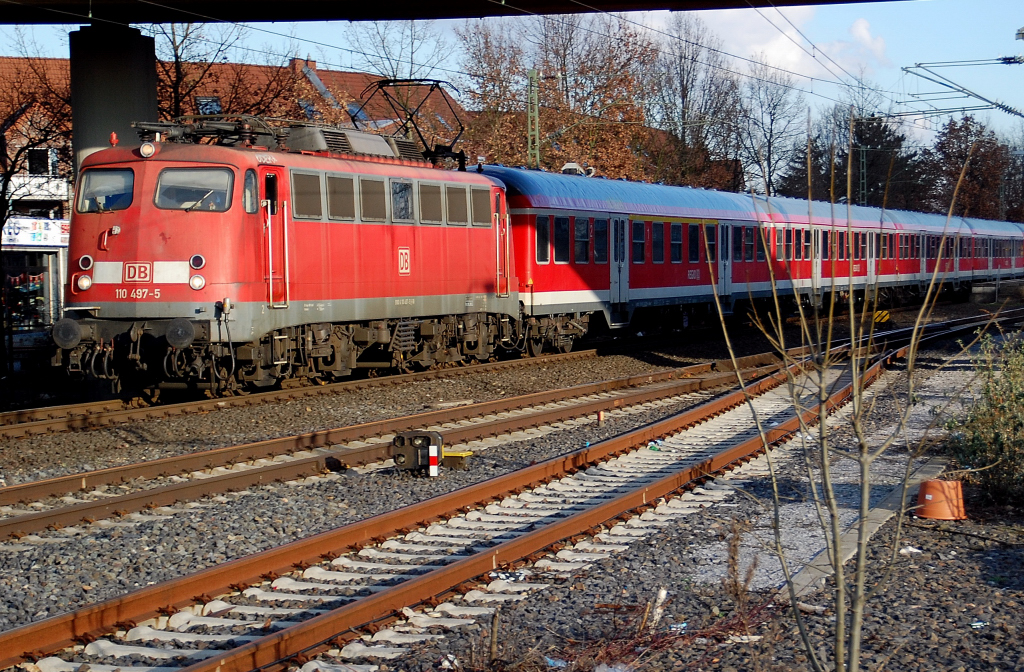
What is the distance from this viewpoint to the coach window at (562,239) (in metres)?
21.2

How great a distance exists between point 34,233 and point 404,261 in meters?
15.5

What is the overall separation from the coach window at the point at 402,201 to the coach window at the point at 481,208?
1932 millimetres

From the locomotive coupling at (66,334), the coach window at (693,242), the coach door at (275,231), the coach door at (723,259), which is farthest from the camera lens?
the coach door at (723,259)

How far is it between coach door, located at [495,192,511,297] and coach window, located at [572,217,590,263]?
8.28ft

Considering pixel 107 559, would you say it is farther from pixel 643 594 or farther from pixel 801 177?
pixel 801 177

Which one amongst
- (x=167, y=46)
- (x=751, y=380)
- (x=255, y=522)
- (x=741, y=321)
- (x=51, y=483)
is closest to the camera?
(x=255, y=522)

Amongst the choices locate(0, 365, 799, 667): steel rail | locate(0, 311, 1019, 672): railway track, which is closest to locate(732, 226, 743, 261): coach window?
locate(0, 365, 799, 667): steel rail

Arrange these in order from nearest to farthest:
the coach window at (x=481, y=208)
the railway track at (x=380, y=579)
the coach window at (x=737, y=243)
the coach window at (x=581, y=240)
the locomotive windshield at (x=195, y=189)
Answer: the railway track at (x=380, y=579), the locomotive windshield at (x=195, y=189), the coach window at (x=481, y=208), the coach window at (x=581, y=240), the coach window at (x=737, y=243)

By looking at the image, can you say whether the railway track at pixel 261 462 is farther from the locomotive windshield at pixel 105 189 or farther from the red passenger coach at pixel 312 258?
the locomotive windshield at pixel 105 189

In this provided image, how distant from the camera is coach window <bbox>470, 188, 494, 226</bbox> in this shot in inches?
720

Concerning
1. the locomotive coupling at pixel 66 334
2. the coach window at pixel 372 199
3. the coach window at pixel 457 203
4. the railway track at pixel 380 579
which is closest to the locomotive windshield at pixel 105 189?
the locomotive coupling at pixel 66 334

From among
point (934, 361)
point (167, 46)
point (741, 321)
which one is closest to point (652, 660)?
point (934, 361)

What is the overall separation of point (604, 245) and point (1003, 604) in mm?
17004

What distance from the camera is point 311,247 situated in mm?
14602
